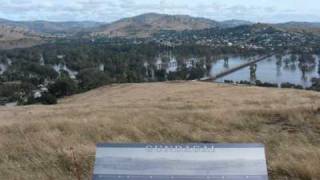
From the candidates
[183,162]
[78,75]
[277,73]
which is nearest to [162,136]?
[183,162]

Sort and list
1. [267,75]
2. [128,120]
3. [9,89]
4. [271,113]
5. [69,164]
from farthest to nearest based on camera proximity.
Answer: [267,75], [9,89], [271,113], [128,120], [69,164]

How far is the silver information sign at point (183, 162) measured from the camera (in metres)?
5.62

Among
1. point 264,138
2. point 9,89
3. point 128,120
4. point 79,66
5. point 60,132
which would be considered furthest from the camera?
point 79,66

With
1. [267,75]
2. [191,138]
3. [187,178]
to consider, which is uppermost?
[187,178]

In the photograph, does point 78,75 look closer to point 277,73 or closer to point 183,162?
point 277,73

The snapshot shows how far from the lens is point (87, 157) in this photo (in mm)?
9484

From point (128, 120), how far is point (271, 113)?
397cm

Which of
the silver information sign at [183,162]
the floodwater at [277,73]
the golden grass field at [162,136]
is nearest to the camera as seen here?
the silver information sign at [183,162]

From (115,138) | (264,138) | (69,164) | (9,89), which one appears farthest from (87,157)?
(9,89)

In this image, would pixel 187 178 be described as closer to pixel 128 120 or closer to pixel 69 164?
pixel 69 164

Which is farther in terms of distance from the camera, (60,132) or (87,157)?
(60,132)

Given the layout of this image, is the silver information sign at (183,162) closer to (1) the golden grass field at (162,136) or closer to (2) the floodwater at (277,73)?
(1) the golden grass field at (162,136)

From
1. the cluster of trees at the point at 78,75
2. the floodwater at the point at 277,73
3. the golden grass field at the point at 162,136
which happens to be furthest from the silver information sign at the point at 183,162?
the floodwater at the point at 277,73

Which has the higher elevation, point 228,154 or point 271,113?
point 228,154
